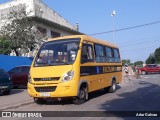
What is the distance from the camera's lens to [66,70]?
11992 mm

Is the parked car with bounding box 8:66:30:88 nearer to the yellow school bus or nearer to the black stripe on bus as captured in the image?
the black stripe on bus

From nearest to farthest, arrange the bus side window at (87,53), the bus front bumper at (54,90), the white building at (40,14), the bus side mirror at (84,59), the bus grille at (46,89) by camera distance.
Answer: the bus front bumper at (54,90), the bus grille at (46,89), the bus side mirror at (84,59), the bus side window at (87,53), the white building at (40,14)

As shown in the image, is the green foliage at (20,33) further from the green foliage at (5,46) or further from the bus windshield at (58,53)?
the bus windshield at (58,53)

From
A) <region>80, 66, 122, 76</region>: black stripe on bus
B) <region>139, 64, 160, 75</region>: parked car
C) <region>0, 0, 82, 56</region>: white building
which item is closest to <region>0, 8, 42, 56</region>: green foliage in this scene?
<region>0, 0, 82, 56</region>: white building

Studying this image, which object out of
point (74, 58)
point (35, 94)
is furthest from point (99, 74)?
point (35, 94)

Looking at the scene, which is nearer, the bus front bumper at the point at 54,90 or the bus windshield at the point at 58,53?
the bus front bumper at the point at 54,90

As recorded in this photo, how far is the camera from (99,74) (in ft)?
48.5

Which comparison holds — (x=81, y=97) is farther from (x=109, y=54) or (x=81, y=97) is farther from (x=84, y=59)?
(x=109, y=54)

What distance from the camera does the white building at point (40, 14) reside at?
1341 inches

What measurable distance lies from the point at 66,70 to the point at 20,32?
59.6ft

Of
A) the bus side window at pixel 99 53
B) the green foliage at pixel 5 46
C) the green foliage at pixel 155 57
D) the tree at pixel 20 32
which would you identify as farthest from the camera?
the green foliage at pixel 155 57

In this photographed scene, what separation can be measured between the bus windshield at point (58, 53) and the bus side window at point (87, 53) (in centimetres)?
41

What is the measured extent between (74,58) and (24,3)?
967 inches

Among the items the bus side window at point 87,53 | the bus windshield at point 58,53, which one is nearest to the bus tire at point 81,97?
the bus side window at point 87,53
